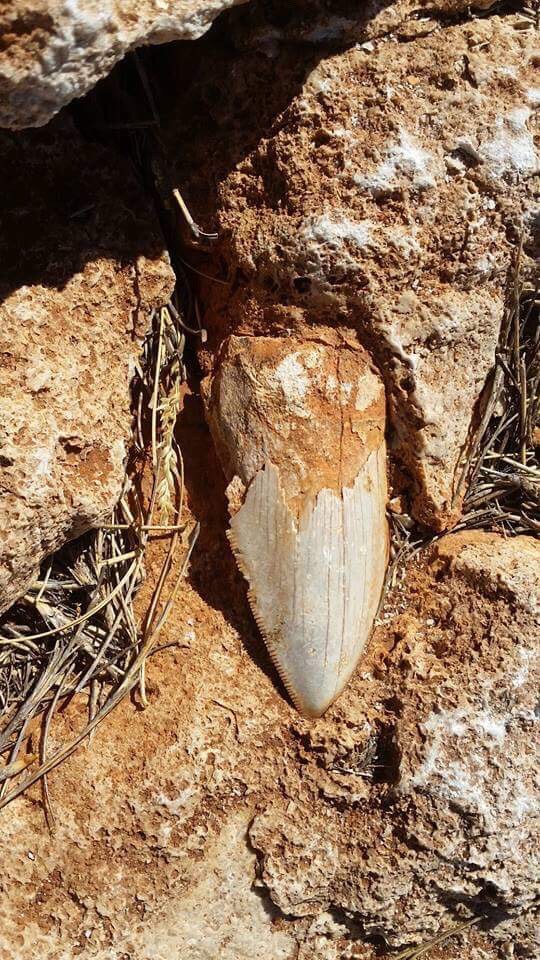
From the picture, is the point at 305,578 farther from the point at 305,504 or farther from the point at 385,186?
the point at 385,186

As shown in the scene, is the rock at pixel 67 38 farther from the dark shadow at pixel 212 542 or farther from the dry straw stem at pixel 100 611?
the dark shadow at pixel 212 542

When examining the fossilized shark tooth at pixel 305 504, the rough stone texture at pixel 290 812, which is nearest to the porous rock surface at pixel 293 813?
the rough stone texture at pixel 290 812

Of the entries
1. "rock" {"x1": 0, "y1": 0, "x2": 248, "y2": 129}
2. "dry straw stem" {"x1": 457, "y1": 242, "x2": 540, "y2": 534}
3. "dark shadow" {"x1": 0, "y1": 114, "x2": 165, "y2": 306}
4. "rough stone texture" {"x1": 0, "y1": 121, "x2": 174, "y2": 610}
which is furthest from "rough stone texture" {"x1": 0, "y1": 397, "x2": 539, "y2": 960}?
"rock" {"x1": 0, "y1": 0, "x2": 248, "y2": 129}

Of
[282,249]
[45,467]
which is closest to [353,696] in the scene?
[45,467]

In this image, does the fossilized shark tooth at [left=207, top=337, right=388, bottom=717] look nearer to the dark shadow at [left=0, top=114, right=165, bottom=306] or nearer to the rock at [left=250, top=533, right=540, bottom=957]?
the rock at [left=250, top=533, right=540, bottom=957]

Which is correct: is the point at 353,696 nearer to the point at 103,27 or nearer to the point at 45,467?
the point at 45,467

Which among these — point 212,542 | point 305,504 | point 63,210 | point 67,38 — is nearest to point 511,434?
point 305,504
